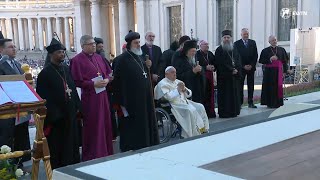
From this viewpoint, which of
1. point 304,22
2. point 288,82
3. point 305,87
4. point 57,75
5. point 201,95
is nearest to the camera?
point 57,75

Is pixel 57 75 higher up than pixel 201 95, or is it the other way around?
pixel 57 75

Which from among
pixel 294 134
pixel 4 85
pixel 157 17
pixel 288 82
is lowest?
pixel 288 82

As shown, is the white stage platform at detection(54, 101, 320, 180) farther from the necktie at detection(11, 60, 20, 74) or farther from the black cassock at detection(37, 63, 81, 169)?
the necktie at detection(11, 60, 20, 74)

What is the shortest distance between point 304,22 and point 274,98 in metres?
11.2

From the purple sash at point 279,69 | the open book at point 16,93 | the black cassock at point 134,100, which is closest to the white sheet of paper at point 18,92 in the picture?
the open book at point 16,93

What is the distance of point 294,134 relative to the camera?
2.86 m

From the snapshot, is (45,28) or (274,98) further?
(45,28)

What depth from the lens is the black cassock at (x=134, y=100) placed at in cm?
583

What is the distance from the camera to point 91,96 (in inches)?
219

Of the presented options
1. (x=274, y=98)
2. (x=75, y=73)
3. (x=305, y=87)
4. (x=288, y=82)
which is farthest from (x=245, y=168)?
(x=288, y=82)

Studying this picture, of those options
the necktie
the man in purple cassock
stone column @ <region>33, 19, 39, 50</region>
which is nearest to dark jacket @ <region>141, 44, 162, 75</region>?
the man in purple cassock

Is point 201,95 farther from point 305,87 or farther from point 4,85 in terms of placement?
point 305,87

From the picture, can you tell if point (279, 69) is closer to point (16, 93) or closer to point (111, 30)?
point (16, 93)

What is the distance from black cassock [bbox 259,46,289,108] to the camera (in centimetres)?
991
